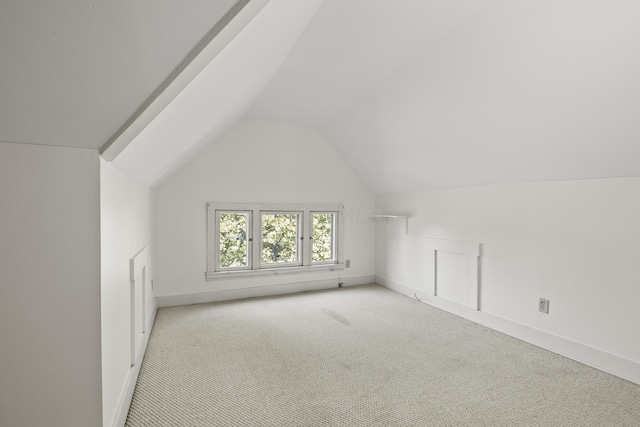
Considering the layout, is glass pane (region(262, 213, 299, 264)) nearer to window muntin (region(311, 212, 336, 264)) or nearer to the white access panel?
window muntin (region(311, 212, 336, 264))

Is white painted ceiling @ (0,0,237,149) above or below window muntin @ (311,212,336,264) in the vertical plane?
above

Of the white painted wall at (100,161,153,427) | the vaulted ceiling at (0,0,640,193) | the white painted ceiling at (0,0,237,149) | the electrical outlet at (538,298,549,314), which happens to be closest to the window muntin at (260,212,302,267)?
the vaulted ceiling at (0,0,640,193)

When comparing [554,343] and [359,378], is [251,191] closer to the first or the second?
[359,378]

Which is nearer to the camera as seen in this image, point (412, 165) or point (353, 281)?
point (412, 165)

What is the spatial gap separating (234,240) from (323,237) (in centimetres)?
129

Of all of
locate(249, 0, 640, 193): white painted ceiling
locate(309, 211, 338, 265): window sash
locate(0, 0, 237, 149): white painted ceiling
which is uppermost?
locate(249, 0, 640, 193): white painted ceiling

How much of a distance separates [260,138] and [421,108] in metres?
2.15

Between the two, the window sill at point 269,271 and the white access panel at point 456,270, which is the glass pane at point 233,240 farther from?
the white access panel at point 456,270

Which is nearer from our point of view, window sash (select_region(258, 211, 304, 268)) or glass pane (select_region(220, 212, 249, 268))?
glass pane (select_region(220, 212, 249, 268))

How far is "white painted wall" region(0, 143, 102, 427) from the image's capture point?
114 cm

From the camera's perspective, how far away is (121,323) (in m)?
1.71

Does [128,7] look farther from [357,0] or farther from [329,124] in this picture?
[329,124]

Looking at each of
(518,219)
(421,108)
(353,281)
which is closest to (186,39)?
(421,108)

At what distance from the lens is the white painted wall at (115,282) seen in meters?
1.32
